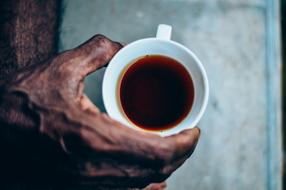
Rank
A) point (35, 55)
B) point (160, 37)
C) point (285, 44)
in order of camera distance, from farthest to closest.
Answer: point (285, 44), point (35, 55), point (160, 37)

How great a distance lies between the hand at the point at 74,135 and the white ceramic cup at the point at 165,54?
0.15 ft

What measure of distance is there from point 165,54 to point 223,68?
239mm

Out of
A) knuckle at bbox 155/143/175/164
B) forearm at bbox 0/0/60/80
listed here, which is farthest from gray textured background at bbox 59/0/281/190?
knuckle at bbox 155/143/175/164

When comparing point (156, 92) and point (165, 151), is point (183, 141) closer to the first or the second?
point (165, 151)

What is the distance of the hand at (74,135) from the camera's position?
720 mm

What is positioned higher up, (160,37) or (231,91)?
(160,37)

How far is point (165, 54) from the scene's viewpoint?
2.83 ft

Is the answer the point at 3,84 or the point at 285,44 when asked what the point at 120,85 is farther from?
the point at 285,44

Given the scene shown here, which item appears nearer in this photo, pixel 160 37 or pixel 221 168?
pixel 160 37

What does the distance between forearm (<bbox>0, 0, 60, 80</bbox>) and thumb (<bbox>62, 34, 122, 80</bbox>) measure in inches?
7.5

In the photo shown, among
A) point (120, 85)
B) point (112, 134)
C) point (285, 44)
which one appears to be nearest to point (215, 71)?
point (120, 85)

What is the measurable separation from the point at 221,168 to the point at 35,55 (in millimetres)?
538

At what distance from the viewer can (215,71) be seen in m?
1.04

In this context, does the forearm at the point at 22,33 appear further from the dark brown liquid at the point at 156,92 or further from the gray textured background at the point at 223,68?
the dark brown liquid at the point at 156,92
